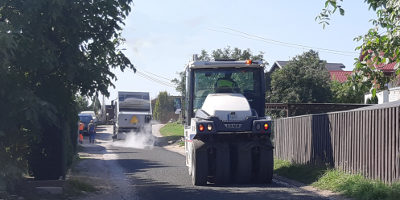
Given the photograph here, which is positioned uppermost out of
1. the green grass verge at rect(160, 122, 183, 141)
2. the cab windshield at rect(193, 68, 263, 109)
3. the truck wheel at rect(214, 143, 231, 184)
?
the cab windshield at rect(193, 68, 263, 109)

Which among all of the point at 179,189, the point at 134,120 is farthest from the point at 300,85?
the point at 179,189

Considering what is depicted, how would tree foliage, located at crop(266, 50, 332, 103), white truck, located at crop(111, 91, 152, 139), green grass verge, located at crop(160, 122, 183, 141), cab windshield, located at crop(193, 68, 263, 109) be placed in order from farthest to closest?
1. green grass verge, located at crop(160, 122, 183, 141)
2. white truck, located at crop(111, 91, 152, 139)
3. tree foliage, located at crop(266, 50, 332, 103)
4. cab windshield, located at crop(193, 68, 263, 109)

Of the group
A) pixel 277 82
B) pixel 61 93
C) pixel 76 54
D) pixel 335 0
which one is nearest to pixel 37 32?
pixel 76 54

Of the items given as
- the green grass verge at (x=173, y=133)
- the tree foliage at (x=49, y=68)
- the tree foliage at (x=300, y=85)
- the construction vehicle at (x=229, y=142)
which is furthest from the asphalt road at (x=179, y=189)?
the green grass verge at (x=173, y=133)

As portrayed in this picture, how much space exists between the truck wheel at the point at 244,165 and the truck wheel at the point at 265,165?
0.92 feet

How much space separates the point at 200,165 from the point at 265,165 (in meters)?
1.61

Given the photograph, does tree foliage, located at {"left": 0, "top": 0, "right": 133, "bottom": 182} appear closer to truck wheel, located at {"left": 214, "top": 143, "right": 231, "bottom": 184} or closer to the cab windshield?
the cab windshield

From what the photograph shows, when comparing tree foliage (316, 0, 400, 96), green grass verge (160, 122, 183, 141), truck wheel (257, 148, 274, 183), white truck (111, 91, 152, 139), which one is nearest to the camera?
tree foliage (316, 0, 400, 96)

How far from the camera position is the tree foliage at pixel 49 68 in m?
9.32

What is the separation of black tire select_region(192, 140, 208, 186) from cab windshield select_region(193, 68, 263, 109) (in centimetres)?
189

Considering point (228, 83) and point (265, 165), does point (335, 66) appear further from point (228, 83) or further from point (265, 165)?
point (265, 165)

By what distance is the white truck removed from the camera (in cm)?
3300

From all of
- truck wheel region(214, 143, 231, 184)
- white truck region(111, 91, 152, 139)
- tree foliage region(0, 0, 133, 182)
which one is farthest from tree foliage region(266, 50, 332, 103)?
tree foliage region(0, 0, 133, 182)

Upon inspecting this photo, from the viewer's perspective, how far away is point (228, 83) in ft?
43.8
